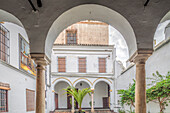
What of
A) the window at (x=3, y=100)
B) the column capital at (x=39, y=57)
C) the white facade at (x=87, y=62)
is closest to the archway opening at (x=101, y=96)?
the white facade at (x=87, y=62)

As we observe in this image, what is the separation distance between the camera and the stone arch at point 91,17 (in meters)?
4.70

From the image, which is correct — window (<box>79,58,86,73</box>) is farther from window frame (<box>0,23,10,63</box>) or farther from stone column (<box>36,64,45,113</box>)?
stone column (<box>36,64,45,113</box>)

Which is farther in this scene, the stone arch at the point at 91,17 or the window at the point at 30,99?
the window at the point at 30,99

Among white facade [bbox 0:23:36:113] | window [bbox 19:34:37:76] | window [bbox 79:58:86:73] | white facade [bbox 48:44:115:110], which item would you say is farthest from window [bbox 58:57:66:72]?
white facade [bbox 0:23:36:113]

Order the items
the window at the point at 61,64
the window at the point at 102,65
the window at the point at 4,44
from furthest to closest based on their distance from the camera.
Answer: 1. the window at the point at 102,65
2. the window at the point at 61,64
3. the window at the point at 4,44

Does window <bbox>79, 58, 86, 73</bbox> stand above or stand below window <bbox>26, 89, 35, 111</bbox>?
above

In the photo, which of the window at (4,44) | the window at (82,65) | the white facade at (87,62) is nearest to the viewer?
the window at (4,44)

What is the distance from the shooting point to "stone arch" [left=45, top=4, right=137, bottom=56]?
15.4 feet

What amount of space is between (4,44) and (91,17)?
15.1 feet

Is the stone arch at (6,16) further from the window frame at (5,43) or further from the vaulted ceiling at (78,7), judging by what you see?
the window frame at (5,43)

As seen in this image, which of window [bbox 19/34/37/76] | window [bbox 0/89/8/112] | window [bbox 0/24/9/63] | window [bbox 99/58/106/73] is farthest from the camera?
window [bbox 99/58/106/73]

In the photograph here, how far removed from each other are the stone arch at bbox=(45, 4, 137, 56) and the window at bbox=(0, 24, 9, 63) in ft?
12.1

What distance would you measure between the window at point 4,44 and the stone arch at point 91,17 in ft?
12.1

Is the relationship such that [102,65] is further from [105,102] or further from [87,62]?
[105,102]
